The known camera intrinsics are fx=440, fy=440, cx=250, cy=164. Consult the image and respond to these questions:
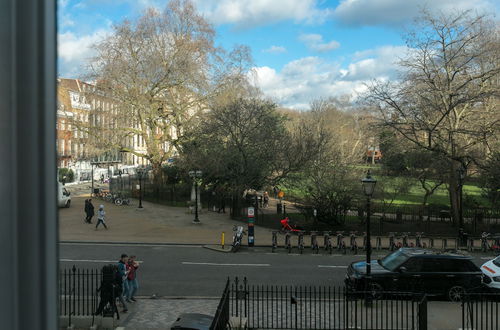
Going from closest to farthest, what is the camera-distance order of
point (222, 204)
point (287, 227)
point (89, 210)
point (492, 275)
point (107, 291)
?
point (107, 291) → point (492, 275) → point (287, 227) → point (89, 210) → point (222, 204)

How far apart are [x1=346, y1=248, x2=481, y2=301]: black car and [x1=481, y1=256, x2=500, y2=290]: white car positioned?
51cm

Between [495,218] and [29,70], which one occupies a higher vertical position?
[29,70]

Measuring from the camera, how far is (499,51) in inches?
1021

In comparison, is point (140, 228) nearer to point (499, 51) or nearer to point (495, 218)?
point (495, 218)

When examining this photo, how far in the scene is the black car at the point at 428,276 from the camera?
39.5 feet

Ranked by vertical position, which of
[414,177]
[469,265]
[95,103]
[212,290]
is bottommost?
[212,290]

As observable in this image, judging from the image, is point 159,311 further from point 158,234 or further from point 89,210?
point 89,210

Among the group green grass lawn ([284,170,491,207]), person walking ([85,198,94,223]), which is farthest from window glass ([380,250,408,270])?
person walking ([85,198,94,223])

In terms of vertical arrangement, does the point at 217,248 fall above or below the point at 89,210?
below

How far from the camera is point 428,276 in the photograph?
12.1 m

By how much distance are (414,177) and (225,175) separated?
1102 cm

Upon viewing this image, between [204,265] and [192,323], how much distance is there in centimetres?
789

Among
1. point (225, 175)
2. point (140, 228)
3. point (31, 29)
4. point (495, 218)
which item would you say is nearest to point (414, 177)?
point (495, 218)

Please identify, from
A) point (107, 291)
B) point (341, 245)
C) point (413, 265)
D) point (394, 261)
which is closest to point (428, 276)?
point (413, 265)
